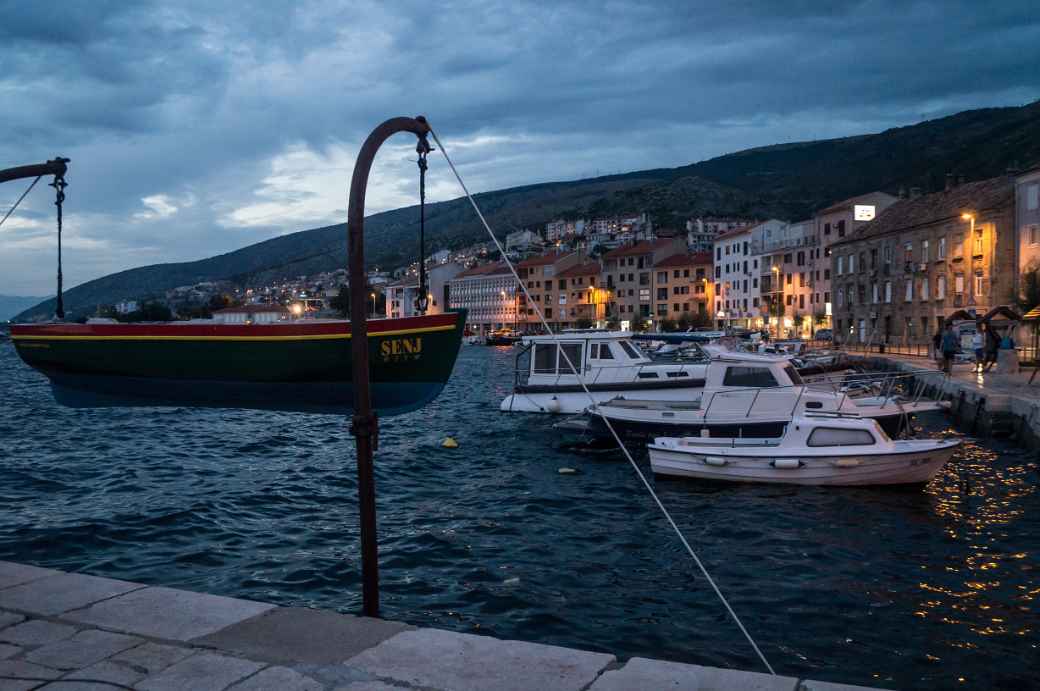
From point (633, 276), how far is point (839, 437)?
353 ft

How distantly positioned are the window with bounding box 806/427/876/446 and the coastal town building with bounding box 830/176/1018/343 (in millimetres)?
39479

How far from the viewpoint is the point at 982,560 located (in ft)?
42.8

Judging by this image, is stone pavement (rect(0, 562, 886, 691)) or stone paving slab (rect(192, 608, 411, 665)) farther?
stone paving slab (rect(192, 608, 411, 665))

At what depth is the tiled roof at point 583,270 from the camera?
132000 millimetres

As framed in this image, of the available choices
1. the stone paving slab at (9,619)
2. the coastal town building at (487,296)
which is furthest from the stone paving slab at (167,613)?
the coastal town building at (487,296)

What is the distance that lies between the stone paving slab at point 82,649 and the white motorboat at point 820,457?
14.5m

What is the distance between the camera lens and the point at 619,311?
126 metres

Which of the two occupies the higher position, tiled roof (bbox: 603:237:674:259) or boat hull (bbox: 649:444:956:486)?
tiled roof (bbox: 603:237:674:259)

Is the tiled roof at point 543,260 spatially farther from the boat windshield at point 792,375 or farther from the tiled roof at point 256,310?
the boat windshield at point 792,375

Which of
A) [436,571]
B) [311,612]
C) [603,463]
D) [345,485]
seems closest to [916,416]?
[603,463]

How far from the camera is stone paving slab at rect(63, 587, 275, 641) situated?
202 inches

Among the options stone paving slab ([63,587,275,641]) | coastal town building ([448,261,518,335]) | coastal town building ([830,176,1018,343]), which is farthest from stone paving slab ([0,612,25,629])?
coastal town building ([448,261,518,335])

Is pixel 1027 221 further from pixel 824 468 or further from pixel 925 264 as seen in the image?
pixel 824 468

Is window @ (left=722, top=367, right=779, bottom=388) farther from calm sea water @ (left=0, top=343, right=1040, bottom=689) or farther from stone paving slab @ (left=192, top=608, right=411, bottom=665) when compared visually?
stone paving slab @ (left=192, top=608, right=411, bottom=665)
